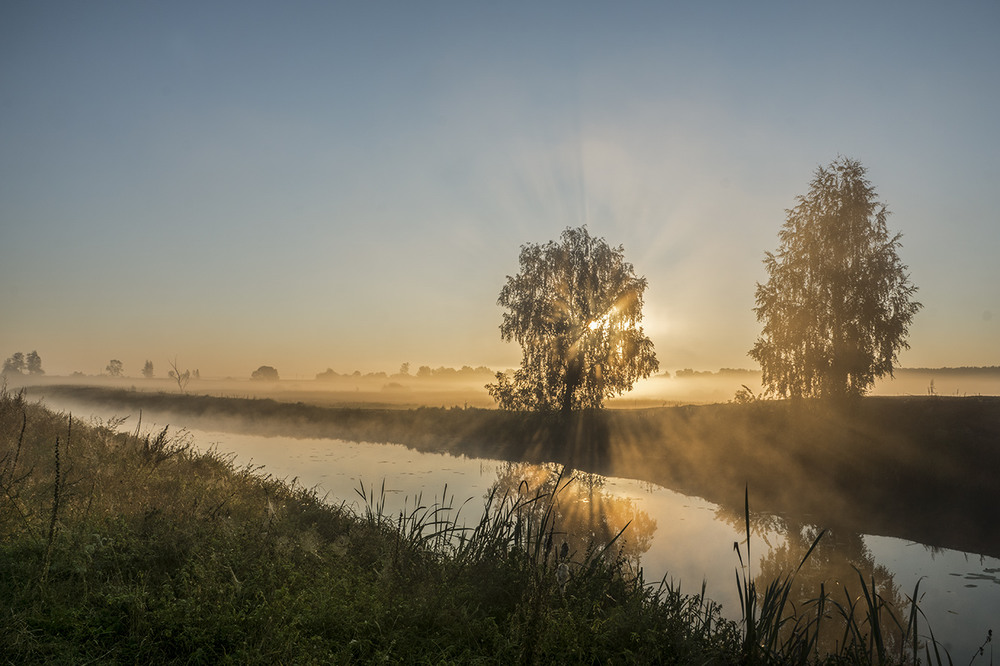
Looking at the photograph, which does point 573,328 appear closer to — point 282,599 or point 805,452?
point 805,452

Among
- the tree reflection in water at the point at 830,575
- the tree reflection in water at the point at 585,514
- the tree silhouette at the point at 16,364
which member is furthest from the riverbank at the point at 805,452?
the tree silhouette at the point at 16,364

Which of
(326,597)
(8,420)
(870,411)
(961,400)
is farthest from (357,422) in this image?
(326,597)

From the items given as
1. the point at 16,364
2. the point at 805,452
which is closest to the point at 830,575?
the point at 805,452

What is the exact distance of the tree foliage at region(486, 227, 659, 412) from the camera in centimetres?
3319

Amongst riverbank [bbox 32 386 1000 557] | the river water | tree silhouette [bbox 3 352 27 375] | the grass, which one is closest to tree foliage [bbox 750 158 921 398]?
riverbank [bbox 32 386 1000 557]

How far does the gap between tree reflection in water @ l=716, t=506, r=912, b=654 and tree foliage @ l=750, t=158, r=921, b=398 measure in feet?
41.9

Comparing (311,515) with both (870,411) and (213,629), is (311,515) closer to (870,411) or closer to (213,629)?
(213,629)

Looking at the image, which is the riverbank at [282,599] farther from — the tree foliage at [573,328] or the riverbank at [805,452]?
the tree foliage at [573,328]

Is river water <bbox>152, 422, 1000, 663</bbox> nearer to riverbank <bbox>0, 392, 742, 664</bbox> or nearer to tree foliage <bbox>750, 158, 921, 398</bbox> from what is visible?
riverbank <bbox>0, 392, 742, 664</bbox>

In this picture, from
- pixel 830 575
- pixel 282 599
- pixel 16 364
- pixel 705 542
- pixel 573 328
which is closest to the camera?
pixel 282 599

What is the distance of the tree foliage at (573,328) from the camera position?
33188 mm

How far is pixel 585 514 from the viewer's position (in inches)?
642

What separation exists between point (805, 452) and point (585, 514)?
10.3m

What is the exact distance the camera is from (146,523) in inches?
275
